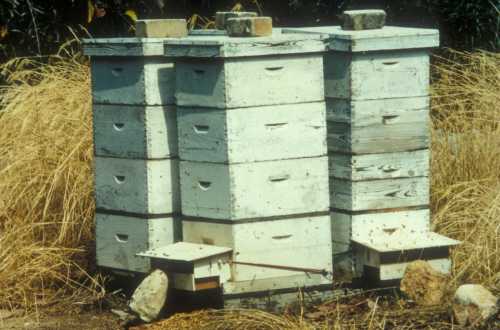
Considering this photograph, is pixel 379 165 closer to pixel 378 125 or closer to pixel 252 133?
pixel 378 125

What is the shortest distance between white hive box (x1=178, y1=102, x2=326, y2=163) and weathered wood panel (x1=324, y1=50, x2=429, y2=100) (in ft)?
0.78

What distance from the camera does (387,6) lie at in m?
10.0

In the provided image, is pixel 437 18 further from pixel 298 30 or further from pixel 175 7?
pixel 298 30

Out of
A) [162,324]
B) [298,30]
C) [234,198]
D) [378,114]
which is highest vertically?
[298,30]

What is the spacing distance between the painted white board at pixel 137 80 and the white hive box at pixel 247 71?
0.41ft

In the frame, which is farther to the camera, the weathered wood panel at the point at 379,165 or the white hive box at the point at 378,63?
the weathered wood panel at the point at 379,165

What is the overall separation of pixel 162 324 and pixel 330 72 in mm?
1580

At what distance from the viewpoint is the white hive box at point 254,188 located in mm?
5129

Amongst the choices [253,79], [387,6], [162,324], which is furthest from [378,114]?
[387,6]

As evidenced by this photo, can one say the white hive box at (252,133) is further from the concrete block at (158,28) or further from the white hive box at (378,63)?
the concrete block at (158,28)

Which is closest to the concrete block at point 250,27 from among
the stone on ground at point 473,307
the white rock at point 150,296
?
the white rock at point 150,296

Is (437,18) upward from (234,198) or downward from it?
upward

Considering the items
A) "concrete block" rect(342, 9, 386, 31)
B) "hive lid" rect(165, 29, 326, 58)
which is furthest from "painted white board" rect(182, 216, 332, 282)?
"concrete block" rect(342, 9, 386, 31)

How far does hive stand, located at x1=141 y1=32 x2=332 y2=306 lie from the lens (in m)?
5.09
